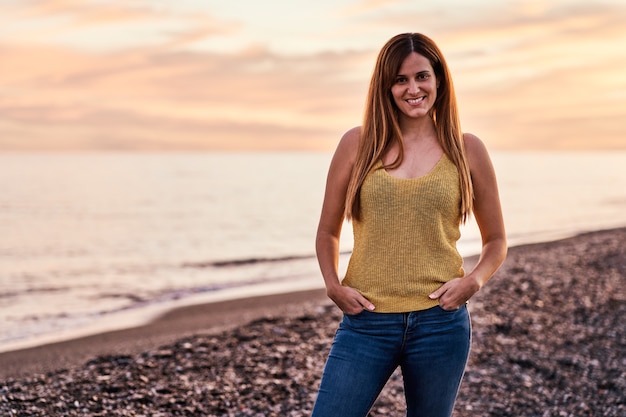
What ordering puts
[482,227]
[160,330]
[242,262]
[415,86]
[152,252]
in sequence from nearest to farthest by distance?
[415,86] < [482,227] < [160,330] < [242,262] < [152,252]

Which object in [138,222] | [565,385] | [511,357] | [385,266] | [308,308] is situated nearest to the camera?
[385,266]

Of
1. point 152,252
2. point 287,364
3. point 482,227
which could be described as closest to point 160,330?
point 287,364

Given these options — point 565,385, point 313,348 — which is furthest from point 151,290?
point 565,385

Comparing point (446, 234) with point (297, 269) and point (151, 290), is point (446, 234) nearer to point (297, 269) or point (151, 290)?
point (151, 290)

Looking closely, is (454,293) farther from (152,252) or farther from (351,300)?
(152,252)

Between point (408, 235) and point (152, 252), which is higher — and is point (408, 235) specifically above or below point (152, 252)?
above

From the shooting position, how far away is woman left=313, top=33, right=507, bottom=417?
3.20m

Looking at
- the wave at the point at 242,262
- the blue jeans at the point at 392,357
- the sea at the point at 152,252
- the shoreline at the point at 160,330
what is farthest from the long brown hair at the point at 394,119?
the wave at the point at 242,262

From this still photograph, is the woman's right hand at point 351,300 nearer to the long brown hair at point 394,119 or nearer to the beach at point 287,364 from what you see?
the long brown hair at point 394,119

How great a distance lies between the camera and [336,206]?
3.34 metres

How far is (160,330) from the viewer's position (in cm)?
1188

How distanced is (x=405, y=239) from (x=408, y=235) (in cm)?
2

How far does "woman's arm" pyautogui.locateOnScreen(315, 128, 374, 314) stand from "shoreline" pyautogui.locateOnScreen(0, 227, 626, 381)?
6.53 metres

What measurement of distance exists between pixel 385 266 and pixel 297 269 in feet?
55.5
